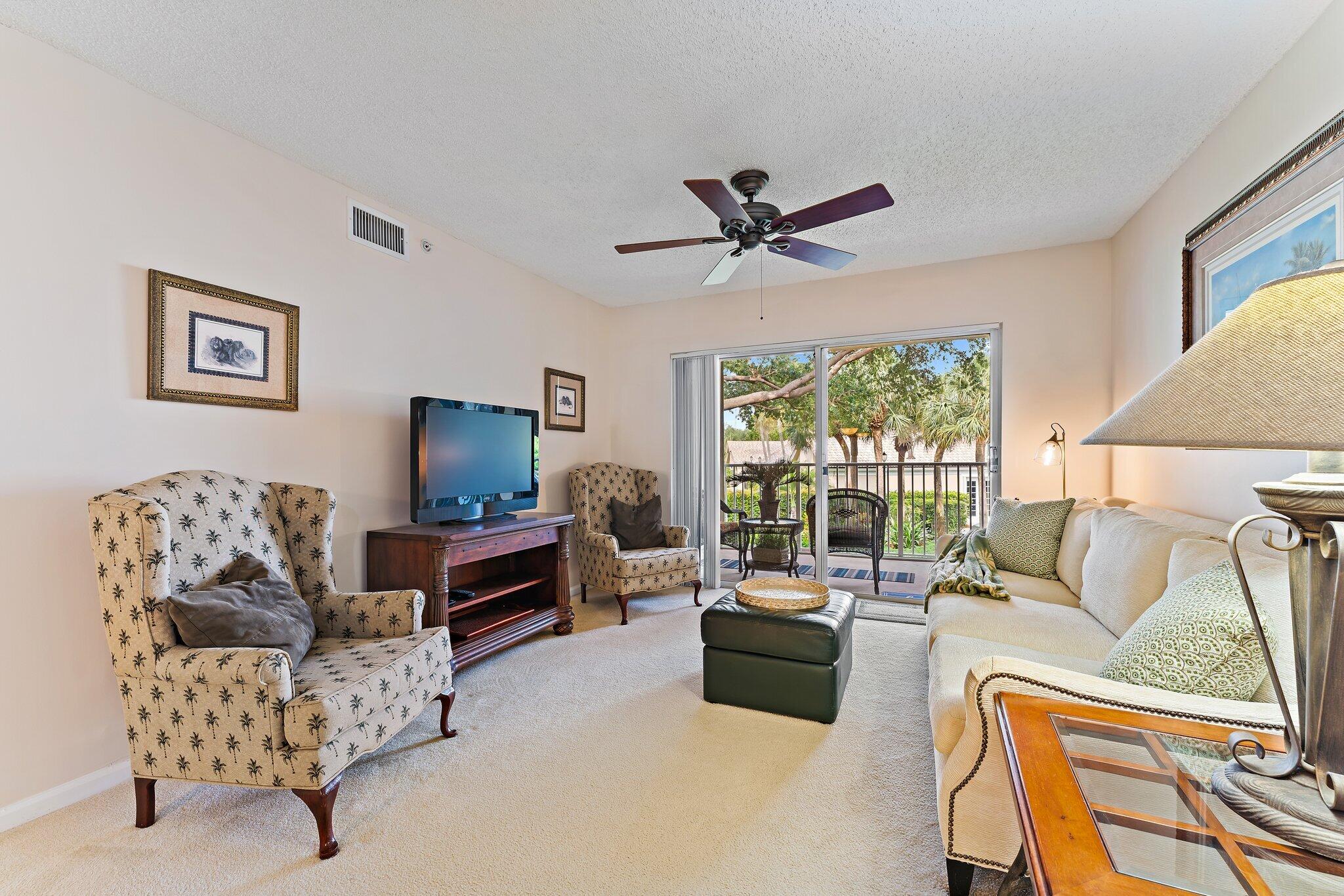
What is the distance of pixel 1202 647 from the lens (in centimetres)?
128

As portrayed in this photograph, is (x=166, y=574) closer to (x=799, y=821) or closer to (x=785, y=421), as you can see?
(x=799, y=821)

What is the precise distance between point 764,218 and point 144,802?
3222mm

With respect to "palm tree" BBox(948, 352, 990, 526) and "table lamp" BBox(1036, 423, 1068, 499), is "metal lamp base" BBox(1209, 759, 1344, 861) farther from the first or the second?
"palm tree" BBox(948, 352, 990, 526)

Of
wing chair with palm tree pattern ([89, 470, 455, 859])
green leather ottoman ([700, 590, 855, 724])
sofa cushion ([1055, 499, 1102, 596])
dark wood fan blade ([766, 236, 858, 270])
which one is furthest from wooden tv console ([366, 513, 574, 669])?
sofa cushion ([1055, 499, 1102, 596])

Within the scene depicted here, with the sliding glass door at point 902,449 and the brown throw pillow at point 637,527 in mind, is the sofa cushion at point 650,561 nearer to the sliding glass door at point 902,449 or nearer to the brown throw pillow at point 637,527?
the brown throw pillow at point 637,527

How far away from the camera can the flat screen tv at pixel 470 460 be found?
3.13 m

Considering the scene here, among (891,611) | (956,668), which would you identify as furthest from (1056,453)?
(956,668)

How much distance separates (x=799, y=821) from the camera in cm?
186

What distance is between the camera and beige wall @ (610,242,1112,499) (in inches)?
151

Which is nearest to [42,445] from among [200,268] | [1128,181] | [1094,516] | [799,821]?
[200,268]

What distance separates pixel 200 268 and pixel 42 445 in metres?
0.86

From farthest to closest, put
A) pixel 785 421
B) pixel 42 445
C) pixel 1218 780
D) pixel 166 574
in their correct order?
pixel 785 421
pixel 42 445
pixel 166 574
pixel 1218 780

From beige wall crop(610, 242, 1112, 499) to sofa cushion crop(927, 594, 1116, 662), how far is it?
1.64 meters

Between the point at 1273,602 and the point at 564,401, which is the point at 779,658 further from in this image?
the point at 564,401
